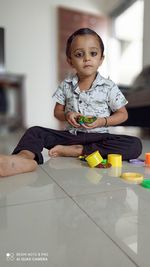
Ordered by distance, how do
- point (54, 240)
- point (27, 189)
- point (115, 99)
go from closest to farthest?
point (54, 240)
point (27, 189)
point (115, 99)

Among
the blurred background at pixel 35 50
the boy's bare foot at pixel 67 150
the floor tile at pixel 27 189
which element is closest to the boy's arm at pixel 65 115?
the boy's bare foot at pixel 67 150

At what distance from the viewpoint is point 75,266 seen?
0.26 meters

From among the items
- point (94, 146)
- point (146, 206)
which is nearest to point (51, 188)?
point (146, 206)

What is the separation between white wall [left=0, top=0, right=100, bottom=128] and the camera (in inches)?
110

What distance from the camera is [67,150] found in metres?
0.86

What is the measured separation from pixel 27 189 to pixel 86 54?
424 millimetres

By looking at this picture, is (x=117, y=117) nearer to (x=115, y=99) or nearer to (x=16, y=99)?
(x=115, y=99)

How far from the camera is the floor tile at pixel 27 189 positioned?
17.9 inches

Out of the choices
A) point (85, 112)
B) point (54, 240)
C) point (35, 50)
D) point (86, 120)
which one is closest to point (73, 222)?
point (54, 240)

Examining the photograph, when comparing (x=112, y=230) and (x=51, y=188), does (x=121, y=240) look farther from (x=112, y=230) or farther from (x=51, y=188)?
(x=51, y=188)

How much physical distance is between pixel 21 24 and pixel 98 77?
7.78 feet

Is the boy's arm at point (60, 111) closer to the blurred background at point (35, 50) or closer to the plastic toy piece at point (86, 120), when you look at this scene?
the plastic toy piece at point (86, 120)

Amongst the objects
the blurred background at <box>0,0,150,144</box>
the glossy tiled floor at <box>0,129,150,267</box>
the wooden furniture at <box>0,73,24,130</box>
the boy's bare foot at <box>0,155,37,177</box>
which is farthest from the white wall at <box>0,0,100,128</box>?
the glossy tiled floor at <box>0,129,150,267</box>

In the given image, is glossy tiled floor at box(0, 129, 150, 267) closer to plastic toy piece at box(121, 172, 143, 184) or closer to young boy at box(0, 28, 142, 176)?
plastic toy piece at box(121, 172, 143, 184)
